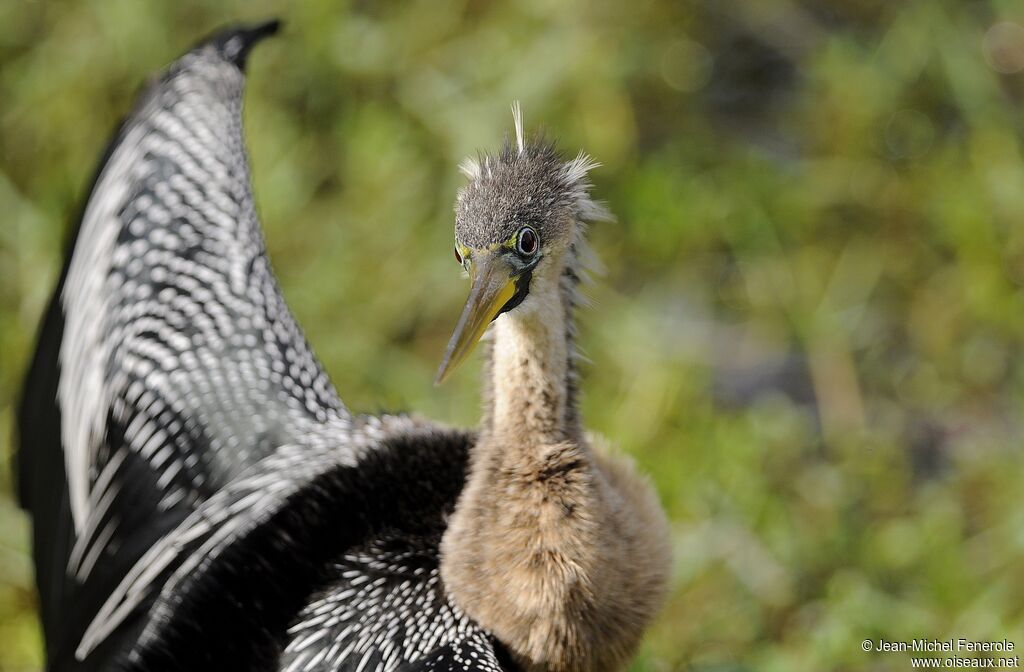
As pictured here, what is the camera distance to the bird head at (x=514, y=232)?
2137mm

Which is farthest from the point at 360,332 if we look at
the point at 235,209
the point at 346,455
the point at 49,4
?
the point at 49,4

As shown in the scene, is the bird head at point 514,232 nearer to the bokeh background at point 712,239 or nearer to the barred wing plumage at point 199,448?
the barred wing plumage at point 199,448

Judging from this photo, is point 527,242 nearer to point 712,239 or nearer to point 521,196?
point 521,196

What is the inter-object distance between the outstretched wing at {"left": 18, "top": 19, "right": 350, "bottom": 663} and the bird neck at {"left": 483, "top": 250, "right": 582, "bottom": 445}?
2.13ft

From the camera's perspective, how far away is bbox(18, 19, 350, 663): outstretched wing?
9.05 feet

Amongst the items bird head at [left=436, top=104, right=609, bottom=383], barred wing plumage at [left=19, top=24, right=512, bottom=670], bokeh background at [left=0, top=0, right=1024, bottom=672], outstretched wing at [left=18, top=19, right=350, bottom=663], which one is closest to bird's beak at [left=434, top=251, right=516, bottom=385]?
bird head at [left=436, top=104, right=609, bottom=383]

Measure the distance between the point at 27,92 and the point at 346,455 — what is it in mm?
2499

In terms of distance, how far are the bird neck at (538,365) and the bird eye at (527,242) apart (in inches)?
2.0

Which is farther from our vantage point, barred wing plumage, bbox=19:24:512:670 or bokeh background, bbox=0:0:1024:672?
bokeh background, bbox=0:0:1024:672

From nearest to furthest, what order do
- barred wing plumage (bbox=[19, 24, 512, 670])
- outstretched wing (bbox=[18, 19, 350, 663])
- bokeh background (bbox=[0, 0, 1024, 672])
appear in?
barred wing plumage (bbox=[19, 24, 512, 670]), outstretched wing (bbox=[18, 19, 350, 663]), bokeh background (bbox=[0, 0, 1024, 672])

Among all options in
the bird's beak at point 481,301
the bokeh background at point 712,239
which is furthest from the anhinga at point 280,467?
the bokeh background at point 712,239

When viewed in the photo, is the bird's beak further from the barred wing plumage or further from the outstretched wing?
the outstretched wing

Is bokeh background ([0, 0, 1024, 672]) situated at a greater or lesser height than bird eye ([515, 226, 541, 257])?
greater

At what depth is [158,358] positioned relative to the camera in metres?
2.90
